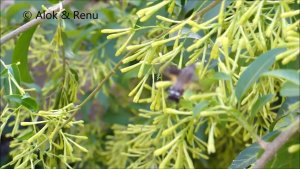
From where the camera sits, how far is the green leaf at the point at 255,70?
0.45 meters

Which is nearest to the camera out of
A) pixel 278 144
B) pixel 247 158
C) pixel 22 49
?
pixel 278 144

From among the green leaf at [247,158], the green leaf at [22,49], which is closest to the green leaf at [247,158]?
the green leaf at [247,158]

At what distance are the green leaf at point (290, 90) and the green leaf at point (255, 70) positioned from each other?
28 millimetres

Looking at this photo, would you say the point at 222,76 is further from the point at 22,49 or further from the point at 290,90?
the point at 22,49

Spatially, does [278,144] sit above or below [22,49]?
below

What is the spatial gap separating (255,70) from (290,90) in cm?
4

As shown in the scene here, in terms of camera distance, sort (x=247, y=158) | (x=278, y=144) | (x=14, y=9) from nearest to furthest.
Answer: (x=278, y=144) < (x=247, y=158) < (x=14, y=9)

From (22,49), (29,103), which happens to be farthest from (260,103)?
(22,49)

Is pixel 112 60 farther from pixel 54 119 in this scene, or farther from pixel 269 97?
pixel 269 97

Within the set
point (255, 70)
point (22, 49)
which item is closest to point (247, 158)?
point (255, 70)

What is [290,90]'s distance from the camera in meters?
0.42

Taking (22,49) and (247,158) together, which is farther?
(22,49)

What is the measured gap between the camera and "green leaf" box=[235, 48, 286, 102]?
0.45 meters

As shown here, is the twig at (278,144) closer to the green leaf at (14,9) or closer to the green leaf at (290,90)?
the green leaf at (290,90)
